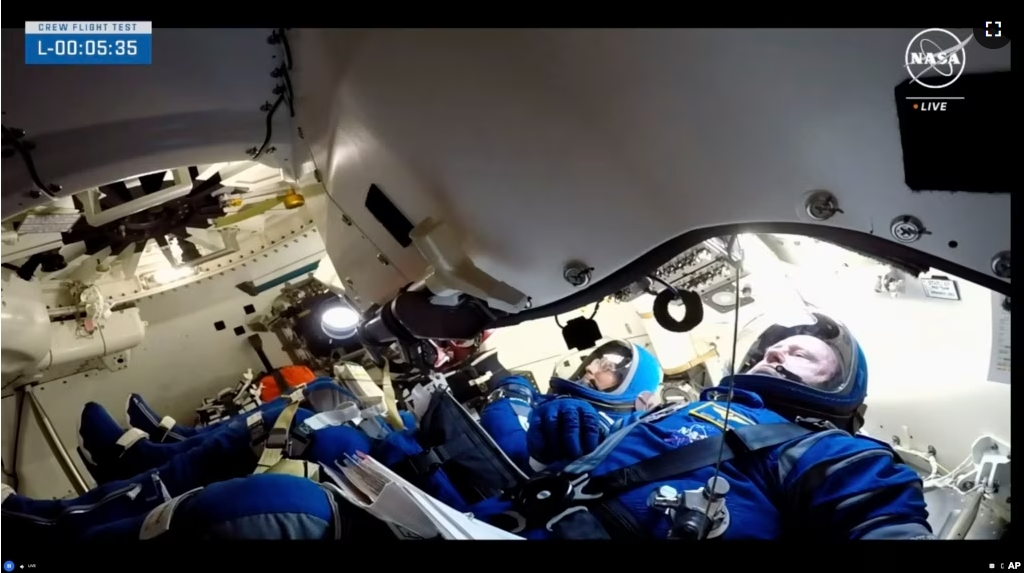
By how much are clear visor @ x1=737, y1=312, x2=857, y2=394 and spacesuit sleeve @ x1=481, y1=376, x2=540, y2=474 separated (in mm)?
890

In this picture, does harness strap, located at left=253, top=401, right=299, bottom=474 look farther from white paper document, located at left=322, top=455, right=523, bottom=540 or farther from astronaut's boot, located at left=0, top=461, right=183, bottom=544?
white paper document, located at left=322, top=455, right=523, bottom=540

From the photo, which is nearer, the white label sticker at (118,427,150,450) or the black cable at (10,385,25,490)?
the white label sticker at (118,427,150,450)

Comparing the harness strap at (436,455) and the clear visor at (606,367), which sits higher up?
the clear visor at (606,367)

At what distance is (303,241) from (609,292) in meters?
2.44

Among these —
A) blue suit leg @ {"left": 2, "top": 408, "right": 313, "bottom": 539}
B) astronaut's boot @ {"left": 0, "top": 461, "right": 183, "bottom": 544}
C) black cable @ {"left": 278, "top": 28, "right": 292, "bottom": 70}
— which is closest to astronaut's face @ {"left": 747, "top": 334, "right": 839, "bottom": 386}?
blue suit leg @ {"left": 2, "top": 408, "right": 313, "bottom": 539}

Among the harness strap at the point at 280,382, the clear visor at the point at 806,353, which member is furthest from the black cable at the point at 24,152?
the clear visor at the point at 806,353

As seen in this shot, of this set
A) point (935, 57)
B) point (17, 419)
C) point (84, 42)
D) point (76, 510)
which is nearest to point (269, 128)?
point (84, 42)

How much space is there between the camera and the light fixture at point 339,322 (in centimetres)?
322

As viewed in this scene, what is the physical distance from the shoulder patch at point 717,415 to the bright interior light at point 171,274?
8.41 feet

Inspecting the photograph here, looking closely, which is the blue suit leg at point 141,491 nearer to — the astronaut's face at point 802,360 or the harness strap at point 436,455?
the harness strap at point 436,455

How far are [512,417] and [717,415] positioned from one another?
850mm

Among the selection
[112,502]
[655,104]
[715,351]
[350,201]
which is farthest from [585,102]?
[715,351]

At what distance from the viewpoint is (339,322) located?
10.6 feet

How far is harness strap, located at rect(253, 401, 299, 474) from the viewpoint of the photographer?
2.03 metres
